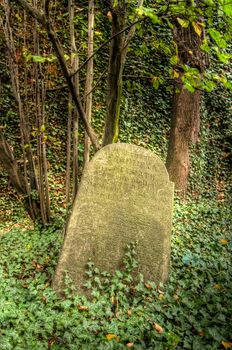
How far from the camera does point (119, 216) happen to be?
331cm

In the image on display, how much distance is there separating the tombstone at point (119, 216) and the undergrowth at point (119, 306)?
0.41 ft

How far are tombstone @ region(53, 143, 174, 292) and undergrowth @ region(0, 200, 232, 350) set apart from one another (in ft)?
0.41

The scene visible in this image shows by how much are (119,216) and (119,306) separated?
93cm

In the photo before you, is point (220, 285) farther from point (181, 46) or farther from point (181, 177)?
point (181, 46)

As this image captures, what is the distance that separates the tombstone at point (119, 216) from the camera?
3176 millimetres

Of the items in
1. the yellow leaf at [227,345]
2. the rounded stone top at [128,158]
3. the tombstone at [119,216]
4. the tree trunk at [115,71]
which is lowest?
the yellow leaf at [227,345]

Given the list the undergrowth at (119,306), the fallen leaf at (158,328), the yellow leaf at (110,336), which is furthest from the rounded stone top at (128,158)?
the yellow leaf at (110,336)

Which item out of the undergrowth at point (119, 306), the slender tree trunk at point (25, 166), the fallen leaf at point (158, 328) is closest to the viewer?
the undergrowth at point (119, 306)

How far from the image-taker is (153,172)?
3457 mm

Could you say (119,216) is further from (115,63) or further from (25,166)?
(25,166)

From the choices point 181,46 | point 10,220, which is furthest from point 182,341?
point 181,46

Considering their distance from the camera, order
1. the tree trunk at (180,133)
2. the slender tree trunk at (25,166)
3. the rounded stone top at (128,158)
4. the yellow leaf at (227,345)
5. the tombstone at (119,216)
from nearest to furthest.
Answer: the yellow leaf at (227,345), the tombstone at (119,216), the rounded stone top at (128,158), the slender tree trunk at (25,166), the tree trunk at (180,133)

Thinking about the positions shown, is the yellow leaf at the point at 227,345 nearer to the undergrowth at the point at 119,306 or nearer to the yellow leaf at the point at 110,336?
the undergrowth at the point at 119,306

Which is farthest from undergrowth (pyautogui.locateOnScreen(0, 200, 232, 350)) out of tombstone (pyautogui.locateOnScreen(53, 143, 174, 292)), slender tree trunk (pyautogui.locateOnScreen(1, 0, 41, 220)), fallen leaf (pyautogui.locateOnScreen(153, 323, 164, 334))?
slender tree trunk (pyautogui.locateOnScreen(1, 0, 41, 220))
